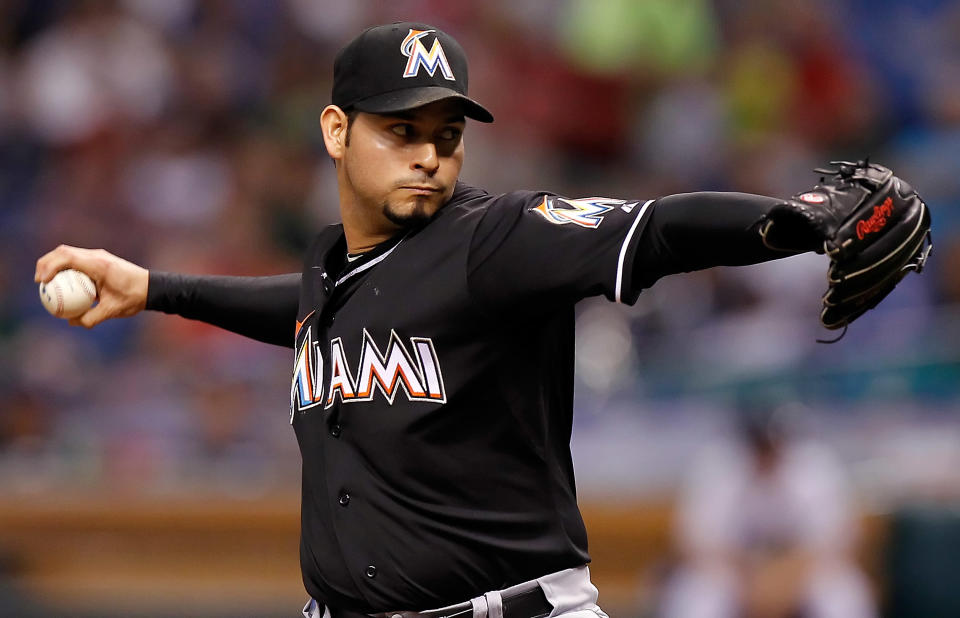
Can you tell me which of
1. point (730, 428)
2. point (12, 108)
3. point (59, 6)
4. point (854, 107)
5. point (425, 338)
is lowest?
point (730, 428)

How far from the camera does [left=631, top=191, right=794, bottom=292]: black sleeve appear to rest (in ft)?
7.19

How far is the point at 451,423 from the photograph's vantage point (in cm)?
256

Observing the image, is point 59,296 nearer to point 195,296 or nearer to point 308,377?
point 195,296

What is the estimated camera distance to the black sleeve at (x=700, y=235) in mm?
2191

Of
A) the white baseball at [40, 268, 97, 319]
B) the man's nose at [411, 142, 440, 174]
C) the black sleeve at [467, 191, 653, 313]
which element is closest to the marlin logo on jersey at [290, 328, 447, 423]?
the black sleeve at [467, 191, 653, 313]

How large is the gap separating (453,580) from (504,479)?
0.20m

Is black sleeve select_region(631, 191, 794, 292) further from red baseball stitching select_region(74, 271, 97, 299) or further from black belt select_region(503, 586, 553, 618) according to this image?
red baseball stitching select_region(74, 271, 97, 299)

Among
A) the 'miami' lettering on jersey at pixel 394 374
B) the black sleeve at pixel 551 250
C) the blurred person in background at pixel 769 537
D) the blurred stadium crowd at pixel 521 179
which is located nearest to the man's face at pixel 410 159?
the black sleeve at pixel 551 250

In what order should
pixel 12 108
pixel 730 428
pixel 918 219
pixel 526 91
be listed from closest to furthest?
pixel 918 219, pixel 730 428, pixel 526 91, pixel 12 108

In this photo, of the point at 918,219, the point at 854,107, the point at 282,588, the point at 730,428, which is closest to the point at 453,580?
the point at 918,219

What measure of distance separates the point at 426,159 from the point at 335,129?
0.84 feet

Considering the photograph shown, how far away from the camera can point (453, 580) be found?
8.38 feet

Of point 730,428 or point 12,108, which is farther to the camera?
point 12,108

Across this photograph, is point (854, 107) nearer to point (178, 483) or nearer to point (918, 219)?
point (178, 483)
